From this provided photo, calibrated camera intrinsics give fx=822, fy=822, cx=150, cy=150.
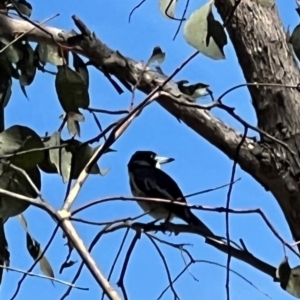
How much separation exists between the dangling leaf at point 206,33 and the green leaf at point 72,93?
216 mm

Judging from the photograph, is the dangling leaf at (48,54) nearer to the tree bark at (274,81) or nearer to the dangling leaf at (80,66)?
the dangling leaf at (80,66)

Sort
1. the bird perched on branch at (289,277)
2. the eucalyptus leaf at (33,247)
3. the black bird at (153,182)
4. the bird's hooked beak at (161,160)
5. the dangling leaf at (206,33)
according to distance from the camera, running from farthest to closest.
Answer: the bird's hooked beak at (161,160)
the black bird at (153,182)
the eucalyptus leaf at (33,247)
the bird perched on branch at (289,277)
the dangling leaf at (206,33)

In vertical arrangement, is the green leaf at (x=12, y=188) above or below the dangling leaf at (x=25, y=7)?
below

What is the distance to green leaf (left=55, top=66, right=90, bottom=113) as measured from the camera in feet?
3.65

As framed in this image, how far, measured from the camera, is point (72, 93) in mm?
1113

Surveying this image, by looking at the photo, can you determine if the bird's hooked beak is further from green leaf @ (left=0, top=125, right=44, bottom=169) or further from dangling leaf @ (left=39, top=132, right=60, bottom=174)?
green leaf @ (left=0, top=125, right=44, bottom=169)

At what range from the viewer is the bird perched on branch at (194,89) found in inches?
47.8

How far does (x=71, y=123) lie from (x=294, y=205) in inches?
17.0

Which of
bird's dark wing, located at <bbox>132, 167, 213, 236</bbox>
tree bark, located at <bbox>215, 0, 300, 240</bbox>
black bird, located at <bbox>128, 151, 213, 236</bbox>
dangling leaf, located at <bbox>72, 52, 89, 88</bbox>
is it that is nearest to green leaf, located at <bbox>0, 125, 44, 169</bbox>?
dangling leaf, located at <bbox>72, 52, 89, 88</bbox>

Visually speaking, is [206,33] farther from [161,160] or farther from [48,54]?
[161,160]

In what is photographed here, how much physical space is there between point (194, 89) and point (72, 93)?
8.5 inches

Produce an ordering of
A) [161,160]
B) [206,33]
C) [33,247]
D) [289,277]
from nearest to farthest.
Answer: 1. [206,33]
2. [289,277]
3. [33,247]
4. [161,160]

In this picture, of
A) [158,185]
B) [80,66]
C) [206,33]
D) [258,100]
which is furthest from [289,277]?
[158,185]

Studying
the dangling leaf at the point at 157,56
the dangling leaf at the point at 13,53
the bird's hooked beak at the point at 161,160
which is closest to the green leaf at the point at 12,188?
the dangling leaf at the point at 157,56
